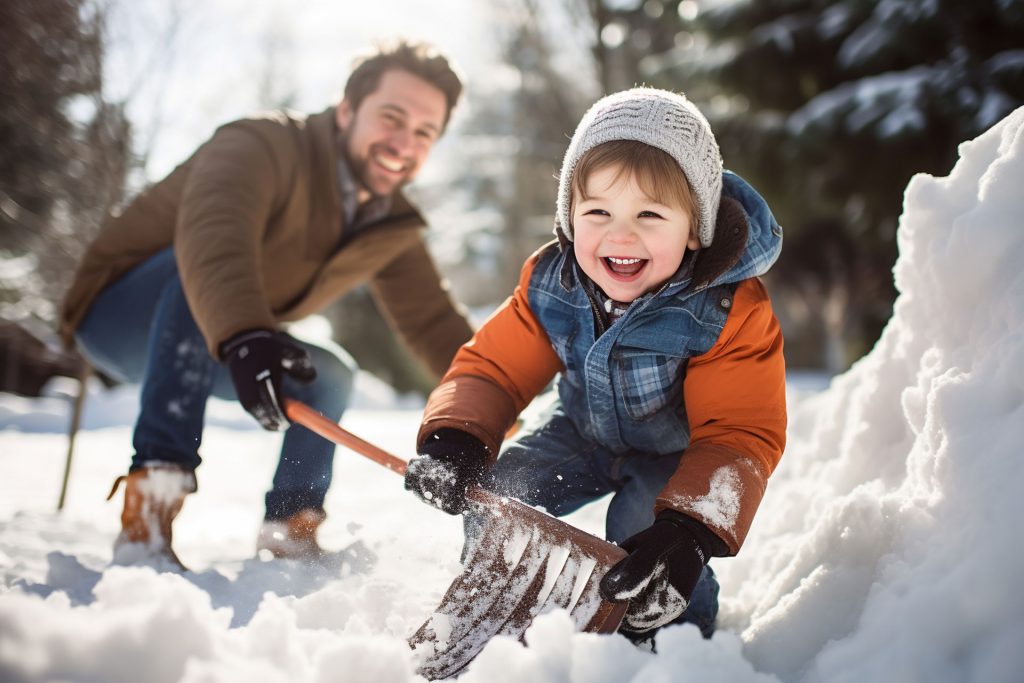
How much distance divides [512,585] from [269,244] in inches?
53.0

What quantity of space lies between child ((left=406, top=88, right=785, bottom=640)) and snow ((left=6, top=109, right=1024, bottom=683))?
0.19 metres

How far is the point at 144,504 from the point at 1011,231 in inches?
76.1

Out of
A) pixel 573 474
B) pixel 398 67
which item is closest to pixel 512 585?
pixel 573 474

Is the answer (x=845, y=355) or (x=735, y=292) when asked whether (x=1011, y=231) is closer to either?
(x=735, y=292)

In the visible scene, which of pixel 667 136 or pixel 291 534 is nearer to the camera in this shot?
pixel 667 136

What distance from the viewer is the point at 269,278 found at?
2340mm

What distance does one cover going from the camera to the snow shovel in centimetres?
129

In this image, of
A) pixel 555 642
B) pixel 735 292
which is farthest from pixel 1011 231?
pixel 555 642

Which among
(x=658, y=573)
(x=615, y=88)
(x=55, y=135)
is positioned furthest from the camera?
(x=615, y=88)

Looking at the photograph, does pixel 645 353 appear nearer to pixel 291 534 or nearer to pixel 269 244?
pixel 291 534

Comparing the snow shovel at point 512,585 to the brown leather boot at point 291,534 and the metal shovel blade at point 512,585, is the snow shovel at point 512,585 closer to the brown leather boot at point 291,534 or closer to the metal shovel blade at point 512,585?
the metal shovel blade at point 512,585

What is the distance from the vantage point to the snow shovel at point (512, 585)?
4.24ft

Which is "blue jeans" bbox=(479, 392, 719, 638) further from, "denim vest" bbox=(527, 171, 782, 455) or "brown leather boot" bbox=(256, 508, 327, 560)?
"brown leather boot" bbox=(256, 508, 327, 560)

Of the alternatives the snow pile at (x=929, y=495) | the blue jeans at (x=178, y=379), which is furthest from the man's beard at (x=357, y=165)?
the snow pile at (x=929, y=495)
